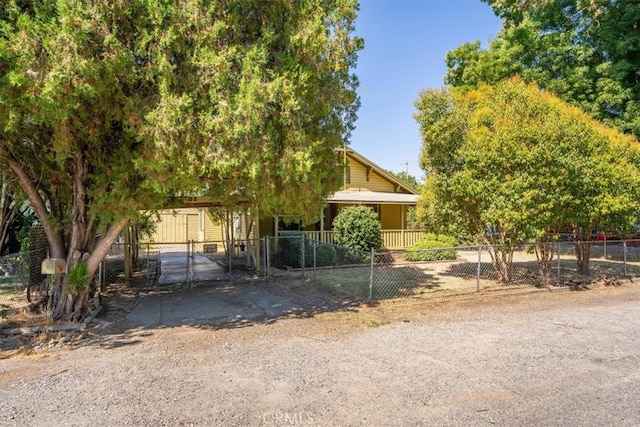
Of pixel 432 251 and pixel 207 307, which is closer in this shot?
pixel 207 307

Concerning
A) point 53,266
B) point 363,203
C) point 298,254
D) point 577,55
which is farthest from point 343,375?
point 577,55

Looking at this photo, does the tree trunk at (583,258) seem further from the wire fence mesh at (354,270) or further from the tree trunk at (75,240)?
the tree trunk at (75,240)

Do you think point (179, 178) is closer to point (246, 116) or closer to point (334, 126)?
point (246, 116)

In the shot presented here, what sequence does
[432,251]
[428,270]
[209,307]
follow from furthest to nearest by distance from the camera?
[432,251] → [428,270] → [209,307]

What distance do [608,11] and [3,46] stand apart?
20.6m

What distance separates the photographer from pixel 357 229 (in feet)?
53.7

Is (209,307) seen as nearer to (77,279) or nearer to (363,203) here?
(77,279)

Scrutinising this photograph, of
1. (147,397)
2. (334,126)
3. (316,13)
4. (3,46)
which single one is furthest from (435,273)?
(3,46)

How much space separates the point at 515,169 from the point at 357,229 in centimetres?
741

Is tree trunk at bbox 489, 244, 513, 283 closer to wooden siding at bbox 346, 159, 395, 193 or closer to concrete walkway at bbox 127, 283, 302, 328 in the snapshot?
concrete walkway at bbox 127, 283, 302, 328

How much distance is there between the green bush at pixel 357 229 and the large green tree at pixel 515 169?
4.51 m

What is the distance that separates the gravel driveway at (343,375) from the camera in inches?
154

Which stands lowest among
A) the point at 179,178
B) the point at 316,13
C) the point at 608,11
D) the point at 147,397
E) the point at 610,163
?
the point at 147,397

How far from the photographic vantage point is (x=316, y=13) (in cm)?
732
